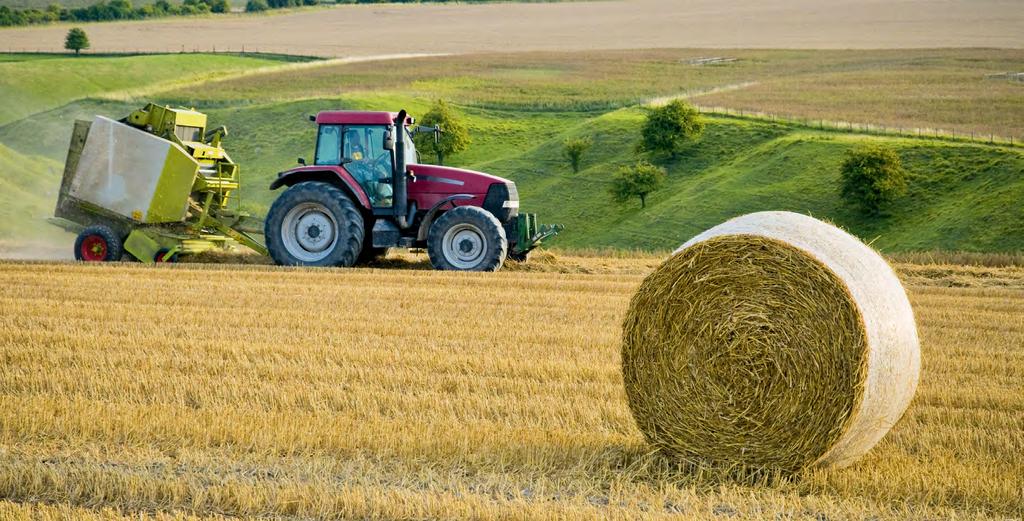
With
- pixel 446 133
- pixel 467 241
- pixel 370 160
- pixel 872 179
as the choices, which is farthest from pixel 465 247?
pixel 446 133

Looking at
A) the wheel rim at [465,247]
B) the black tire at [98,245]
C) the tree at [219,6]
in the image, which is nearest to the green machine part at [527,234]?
the wheel rim at [465,247]

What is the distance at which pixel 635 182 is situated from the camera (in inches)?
1522

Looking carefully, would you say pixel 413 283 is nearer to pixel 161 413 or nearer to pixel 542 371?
pixel 542 371

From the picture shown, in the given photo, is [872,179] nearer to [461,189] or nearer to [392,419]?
[461,189]

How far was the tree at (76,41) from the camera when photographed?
213ft

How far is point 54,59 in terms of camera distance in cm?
6097

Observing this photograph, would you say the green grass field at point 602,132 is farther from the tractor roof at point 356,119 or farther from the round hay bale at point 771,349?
the round hay bale at point 771,349

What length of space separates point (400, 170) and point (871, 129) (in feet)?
93.7

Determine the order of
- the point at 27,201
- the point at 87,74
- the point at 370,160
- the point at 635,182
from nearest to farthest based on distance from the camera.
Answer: the point at 370,160 → the point at 27,201 → the point at 635,182 → the point at 87,74

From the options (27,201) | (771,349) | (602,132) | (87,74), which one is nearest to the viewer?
A: (771,349)

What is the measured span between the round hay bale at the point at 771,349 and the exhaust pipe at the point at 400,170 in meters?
9.68

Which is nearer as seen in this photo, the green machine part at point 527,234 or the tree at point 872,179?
the green machine part at point 527,234

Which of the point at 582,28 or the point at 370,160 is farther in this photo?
the point at 582,28

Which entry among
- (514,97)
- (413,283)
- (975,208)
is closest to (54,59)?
(514,97)
